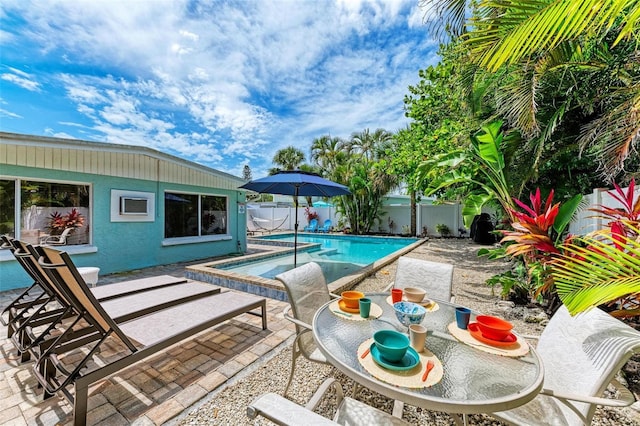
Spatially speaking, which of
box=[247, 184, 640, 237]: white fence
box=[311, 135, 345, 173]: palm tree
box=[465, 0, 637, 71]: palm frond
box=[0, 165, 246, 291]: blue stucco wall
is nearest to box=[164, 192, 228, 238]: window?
box=[0, 165, 246, 291]: blue stucco wall

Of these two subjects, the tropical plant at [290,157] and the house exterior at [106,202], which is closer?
the house exterior at [106,202]

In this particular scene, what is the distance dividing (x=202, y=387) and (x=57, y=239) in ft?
21.7

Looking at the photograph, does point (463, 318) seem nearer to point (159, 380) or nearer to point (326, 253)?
point (159, 380)

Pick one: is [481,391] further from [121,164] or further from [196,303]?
[121,164]

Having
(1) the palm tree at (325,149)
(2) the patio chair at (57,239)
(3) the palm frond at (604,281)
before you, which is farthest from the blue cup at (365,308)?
(1) the palm tree at (325,149)

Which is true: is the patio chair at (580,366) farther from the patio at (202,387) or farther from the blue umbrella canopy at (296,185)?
the blue umbrella canopy at (296,185)

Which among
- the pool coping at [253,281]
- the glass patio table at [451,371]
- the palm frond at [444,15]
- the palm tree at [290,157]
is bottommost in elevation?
the pool coping at [253,281]

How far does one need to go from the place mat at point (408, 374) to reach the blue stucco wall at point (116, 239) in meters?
7.88

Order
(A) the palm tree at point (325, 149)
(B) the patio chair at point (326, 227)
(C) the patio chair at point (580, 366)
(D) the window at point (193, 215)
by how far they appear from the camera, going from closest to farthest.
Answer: (C) the patio chair at point (580, 366) → (D) the window at point (193, 215) → (B) the patio chair at point (326, 227) → (A) the palm tree at point (325, 149)

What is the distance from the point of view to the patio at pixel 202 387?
6.89 feet

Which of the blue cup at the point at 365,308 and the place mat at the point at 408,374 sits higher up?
the blue cup at the point at 365,308

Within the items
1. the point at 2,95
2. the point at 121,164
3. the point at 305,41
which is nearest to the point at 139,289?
the point at 121,164

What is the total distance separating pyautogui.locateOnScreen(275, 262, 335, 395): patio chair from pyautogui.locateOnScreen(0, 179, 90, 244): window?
714 centimetres

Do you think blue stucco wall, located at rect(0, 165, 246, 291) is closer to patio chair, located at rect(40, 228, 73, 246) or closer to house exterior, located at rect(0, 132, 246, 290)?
house exterior, located at rect(0, 132, 246, 290)
